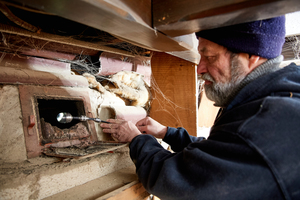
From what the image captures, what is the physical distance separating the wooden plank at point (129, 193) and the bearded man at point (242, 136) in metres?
0.10

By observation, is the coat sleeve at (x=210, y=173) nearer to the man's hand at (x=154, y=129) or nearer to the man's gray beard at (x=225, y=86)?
the man's gray beard at (x=225, y=86)

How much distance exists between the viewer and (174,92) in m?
1.74

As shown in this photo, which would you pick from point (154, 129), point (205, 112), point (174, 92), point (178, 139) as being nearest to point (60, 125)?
point (154, 129)

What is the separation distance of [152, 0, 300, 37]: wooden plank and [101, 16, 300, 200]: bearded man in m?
0.15

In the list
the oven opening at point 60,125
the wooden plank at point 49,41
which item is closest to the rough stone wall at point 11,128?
the oven opening at point 60,125

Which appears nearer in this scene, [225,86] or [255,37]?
[255,37]

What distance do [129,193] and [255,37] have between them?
83cm

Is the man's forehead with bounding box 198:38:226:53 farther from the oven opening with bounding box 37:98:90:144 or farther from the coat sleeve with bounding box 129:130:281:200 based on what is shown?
the oven opening with bounding box 37:98:90:144

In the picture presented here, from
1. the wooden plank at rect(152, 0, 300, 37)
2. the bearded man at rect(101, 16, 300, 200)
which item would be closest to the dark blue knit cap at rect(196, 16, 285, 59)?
the bearded man at rect(101, 16, 300, 200)

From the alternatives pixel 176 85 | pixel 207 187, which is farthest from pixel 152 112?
pixel 207 187

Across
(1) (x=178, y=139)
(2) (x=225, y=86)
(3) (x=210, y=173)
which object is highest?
(2) (x=225, y=86)

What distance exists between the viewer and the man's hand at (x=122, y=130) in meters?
1.06

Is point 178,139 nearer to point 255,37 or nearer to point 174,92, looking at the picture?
point 174,92

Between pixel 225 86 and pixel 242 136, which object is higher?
pixel 225 86
